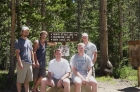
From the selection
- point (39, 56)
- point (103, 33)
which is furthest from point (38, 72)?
point (103, 33)

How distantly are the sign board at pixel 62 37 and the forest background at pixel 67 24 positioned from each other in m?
2.92

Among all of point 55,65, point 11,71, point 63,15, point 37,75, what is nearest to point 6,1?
point 63,15

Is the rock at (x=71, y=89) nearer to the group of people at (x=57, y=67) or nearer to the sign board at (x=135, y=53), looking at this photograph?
the group of people at (x=57, y=67)

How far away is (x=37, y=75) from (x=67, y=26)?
24.2 m

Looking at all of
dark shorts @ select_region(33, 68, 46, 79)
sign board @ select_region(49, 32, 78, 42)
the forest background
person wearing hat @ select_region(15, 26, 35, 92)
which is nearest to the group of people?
person wearing hat @ select_region(15, 26, 35, 92)

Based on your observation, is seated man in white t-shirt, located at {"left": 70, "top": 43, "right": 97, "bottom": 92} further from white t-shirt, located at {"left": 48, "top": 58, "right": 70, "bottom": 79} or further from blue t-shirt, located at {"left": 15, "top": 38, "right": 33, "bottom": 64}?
blue t-shirt, located at {"left": 15, "top": 38, "right": 33, "bottom": 64}

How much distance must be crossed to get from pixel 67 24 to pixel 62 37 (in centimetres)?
2389

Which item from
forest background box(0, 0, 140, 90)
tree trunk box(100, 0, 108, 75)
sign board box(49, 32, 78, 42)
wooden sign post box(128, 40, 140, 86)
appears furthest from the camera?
tree trunk box(100, 0, 108, 75)

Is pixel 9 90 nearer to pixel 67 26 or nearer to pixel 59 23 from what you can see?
pixel 59 23

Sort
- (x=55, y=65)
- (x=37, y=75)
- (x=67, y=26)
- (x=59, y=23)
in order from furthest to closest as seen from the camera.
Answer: (x=67, y=26) < (x=59, y=23) < (x=37, y=75) < (x=55, y=65)

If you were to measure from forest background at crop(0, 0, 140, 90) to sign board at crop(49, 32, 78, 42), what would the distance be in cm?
292

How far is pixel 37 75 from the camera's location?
8094 mm

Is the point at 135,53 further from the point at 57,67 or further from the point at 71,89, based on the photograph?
the point at 57,67

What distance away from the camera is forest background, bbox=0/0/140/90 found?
12672mm
